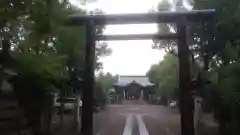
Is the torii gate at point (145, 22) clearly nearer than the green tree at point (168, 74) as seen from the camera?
Yes

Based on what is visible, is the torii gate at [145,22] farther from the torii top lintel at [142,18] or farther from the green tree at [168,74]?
the green tree at [168,74]

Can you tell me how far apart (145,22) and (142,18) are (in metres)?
0.24

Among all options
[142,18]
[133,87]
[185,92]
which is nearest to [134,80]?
[133,87]

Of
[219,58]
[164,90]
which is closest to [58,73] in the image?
[219,58]

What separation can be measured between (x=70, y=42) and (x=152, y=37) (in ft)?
8.74

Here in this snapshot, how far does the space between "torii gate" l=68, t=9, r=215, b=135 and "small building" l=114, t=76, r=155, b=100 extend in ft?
68.8

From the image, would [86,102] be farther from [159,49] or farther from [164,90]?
[164,90]

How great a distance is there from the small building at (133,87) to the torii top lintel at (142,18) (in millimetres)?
21460

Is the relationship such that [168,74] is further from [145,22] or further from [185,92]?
[145,22]

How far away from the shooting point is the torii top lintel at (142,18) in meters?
10.8

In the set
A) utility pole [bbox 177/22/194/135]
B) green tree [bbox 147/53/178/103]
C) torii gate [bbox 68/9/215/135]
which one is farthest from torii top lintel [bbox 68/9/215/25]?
green tree [bbox 147/53/178/103]

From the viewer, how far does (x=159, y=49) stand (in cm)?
1700

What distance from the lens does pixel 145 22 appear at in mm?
11109

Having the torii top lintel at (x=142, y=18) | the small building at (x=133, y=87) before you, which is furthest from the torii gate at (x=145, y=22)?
the small building at (x=133, y=87)
